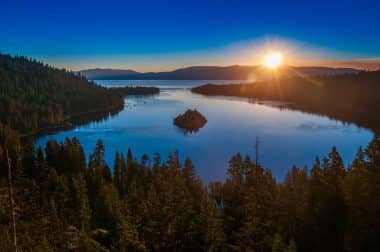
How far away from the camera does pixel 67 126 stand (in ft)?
313

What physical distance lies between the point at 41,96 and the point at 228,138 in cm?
8028

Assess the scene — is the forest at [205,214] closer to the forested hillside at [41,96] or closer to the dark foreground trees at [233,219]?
the dark foreground trees at [233,219]

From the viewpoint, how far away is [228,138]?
7038 centimetres

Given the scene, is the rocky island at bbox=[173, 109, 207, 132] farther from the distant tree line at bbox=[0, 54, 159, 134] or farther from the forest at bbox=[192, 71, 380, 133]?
the forest at bbox=[192, 71, 380, 133]

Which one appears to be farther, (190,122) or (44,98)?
(44,98)

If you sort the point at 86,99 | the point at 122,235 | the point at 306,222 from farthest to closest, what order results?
the point at 86,99, the point at 306,222, the point at 122,235

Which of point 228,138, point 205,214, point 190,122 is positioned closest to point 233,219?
point 205,214

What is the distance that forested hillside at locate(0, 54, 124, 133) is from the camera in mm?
94969

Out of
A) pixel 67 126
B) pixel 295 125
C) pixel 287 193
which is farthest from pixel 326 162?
pixel 67 126

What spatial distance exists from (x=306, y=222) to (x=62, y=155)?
30.9 metres

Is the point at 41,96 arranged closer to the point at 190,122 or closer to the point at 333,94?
the point at 190,122

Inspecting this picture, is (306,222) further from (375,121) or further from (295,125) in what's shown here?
(375,121)

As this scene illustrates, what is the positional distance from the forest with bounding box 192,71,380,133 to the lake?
11.6 m

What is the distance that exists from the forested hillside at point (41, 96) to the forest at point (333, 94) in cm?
7365
